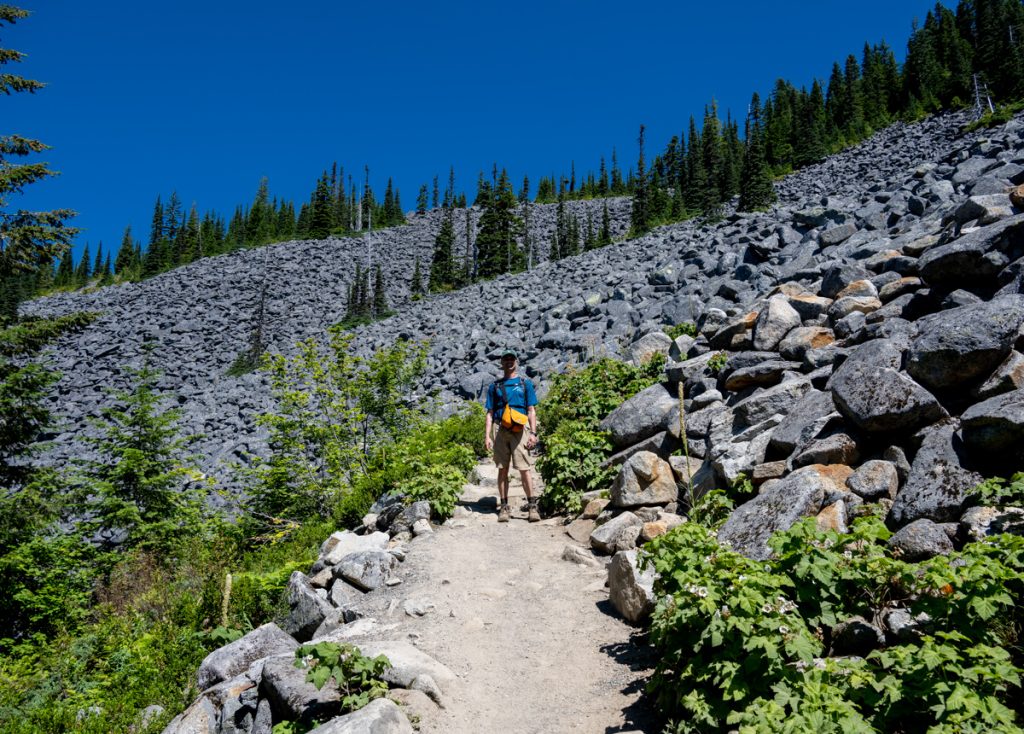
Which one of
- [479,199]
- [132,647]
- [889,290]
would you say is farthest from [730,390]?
[479,199]

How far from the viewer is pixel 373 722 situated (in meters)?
3.57

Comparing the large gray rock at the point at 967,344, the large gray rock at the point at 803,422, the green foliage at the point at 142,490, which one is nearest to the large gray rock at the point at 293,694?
the large gray rock at the point at 803,422

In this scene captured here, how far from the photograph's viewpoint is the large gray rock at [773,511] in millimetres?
4730

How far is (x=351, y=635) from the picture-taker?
539cm

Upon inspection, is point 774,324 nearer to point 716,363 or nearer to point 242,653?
point 716,363

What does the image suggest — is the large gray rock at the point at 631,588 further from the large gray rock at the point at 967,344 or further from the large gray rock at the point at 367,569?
the large gray rock at the point at 967,344

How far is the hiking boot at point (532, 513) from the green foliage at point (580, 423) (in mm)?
154

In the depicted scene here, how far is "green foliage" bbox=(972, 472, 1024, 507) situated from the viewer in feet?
11.8

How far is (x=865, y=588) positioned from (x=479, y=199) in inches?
3809

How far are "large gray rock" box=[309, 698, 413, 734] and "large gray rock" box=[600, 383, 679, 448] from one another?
219 inches

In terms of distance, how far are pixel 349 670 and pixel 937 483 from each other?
4474mm

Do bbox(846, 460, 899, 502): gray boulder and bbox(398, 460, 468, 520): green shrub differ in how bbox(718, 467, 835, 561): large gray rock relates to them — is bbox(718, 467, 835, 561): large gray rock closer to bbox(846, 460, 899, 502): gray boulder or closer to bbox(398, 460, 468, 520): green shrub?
bbox(846, 460, 899, 502): gray boulder

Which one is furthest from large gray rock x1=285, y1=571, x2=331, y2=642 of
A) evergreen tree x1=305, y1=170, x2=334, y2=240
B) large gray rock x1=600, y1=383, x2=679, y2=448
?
evergreen tree x1=305, y1=170, x2=334, y2=240

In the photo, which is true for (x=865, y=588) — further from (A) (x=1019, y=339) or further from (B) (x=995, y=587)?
(A) (x=1019, y=339)
